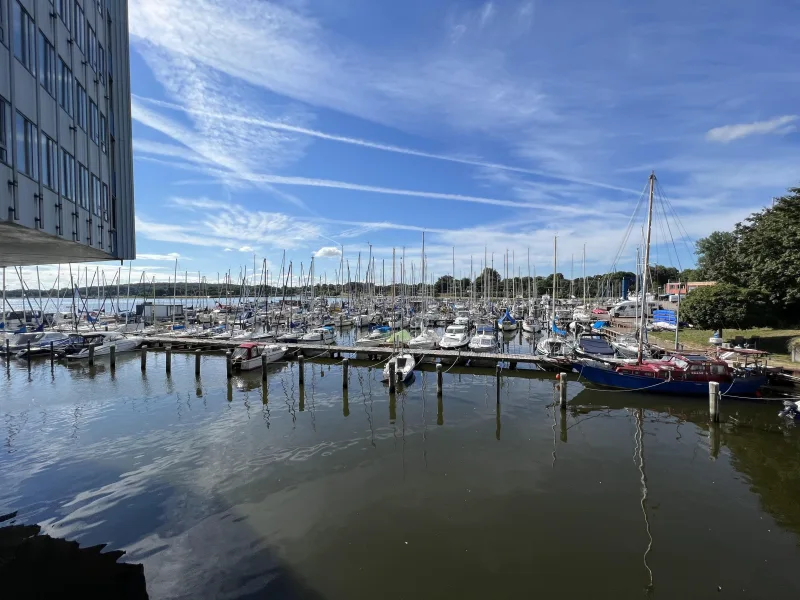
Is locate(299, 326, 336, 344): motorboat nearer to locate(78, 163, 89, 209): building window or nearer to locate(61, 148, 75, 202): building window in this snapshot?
locate(78, 163, 89, 209): building window

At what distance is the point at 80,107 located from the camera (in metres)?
13.4

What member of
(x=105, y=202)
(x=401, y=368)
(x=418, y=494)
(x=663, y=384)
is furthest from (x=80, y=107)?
(x=663, y=384)

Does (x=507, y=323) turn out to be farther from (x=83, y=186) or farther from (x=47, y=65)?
(x=47, y=65)

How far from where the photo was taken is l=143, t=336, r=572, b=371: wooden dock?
3312cm

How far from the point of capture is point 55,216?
11078mm

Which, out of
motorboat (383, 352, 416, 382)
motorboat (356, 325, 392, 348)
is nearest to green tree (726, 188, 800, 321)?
motorboat (383, 352, 416, 382)

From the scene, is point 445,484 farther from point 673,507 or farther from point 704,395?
point 704,395

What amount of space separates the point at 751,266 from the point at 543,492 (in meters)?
44.1

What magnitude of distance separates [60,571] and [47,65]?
12666mm

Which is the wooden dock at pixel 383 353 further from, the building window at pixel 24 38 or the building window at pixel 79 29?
the building window at pixel 24 38

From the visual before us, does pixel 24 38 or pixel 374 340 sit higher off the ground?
pixel 24 38

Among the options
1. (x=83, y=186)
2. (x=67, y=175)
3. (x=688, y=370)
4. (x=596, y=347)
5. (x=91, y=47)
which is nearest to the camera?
(x=67, y=175)

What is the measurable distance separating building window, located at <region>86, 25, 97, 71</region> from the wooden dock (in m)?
22.9

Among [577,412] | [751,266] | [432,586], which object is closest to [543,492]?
[432,586]
